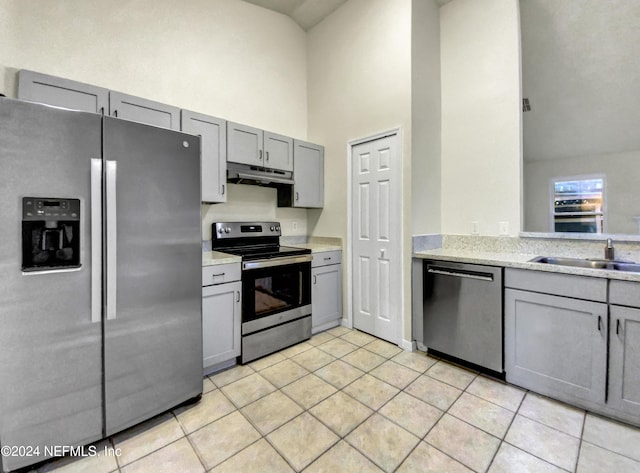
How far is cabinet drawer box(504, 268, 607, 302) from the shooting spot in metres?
1.77

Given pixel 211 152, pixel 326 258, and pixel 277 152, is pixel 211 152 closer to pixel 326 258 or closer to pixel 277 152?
pixel 277 152

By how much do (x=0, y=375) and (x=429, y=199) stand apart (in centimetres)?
317

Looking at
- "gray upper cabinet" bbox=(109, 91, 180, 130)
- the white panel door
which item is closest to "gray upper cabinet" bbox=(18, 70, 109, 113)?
"gray upper cabinet" bbox=(109, 91, 180, 130)

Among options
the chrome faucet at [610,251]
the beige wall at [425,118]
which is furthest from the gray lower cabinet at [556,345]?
the beige wall at [425,118]

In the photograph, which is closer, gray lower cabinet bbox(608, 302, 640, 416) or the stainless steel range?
gray lower cabinet bbox(608, 302, 640, 416)

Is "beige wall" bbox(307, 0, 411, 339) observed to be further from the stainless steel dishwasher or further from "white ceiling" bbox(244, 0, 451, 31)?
the stainless steel dishwasher

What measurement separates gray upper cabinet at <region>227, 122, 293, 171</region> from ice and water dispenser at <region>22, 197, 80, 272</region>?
4.78 ft

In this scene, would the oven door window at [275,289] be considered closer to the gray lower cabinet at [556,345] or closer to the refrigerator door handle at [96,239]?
the refrigerator door handle at [96,239]

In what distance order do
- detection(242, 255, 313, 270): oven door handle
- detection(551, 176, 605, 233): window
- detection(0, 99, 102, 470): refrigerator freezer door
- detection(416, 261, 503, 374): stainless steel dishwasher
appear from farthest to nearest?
detection(551, 176, 605, 233): window → detection(242, 255, 313, 270): oven door handle → detection(416, 261, 503, 374): stainless steel dishwasher → detection(0, 99, 102, 470): refrigerator freezer door

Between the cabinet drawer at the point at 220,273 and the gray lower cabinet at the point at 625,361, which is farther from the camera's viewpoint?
the cabinet drawer at the point at 220,273

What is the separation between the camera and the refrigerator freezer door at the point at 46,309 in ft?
4.29

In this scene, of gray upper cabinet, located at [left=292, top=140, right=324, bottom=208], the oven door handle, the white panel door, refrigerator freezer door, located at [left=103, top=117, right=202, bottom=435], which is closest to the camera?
refrigerator freezer door, located at [left=103, top=117, right=202, bottom=435]

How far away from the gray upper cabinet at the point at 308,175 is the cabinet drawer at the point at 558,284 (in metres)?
2.08

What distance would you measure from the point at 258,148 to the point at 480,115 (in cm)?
220
